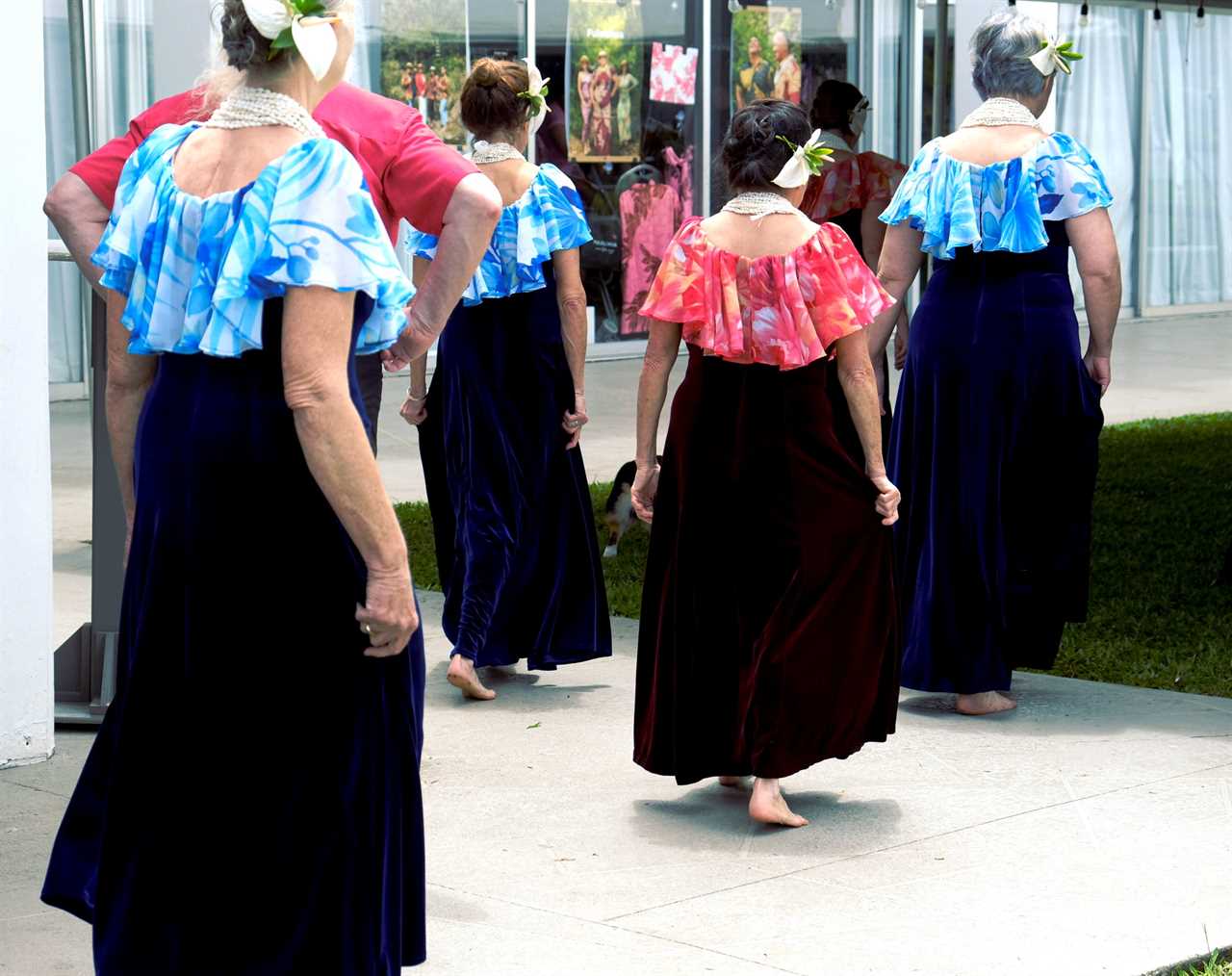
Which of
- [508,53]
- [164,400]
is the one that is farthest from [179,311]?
[508,53]

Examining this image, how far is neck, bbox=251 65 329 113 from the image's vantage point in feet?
10.7

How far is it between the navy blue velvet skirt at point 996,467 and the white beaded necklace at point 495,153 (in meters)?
1.38

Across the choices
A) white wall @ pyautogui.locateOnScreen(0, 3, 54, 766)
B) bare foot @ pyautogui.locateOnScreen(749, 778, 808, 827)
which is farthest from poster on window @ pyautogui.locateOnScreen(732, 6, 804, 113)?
bare foot @ pyautogui.locateOnScreen(749, 778, 808, 827)

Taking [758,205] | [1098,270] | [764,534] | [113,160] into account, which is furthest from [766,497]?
[113,160]

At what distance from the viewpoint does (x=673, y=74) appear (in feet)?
61.5

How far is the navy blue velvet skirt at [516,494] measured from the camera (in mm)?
6645

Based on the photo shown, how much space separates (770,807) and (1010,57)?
2.52m

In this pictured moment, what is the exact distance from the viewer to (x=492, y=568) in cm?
664

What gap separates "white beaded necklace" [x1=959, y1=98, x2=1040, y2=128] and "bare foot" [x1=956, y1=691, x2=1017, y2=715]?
5.71ft

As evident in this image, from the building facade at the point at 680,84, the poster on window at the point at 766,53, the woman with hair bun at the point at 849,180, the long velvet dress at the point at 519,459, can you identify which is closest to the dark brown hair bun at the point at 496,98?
the long velvet dress at the point at 519,459

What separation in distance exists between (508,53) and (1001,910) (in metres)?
14.1

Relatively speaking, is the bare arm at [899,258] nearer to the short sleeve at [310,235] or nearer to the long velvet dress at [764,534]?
the long velvet dress at [764,534]

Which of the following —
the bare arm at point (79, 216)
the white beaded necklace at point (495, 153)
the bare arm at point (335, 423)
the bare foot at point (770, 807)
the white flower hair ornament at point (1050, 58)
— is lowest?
the bare foot at point (770, 807)

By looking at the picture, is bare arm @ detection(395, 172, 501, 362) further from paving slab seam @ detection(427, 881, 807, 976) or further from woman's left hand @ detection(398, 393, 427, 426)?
woman's left hand @ detection(398, 393, 427, 426)
